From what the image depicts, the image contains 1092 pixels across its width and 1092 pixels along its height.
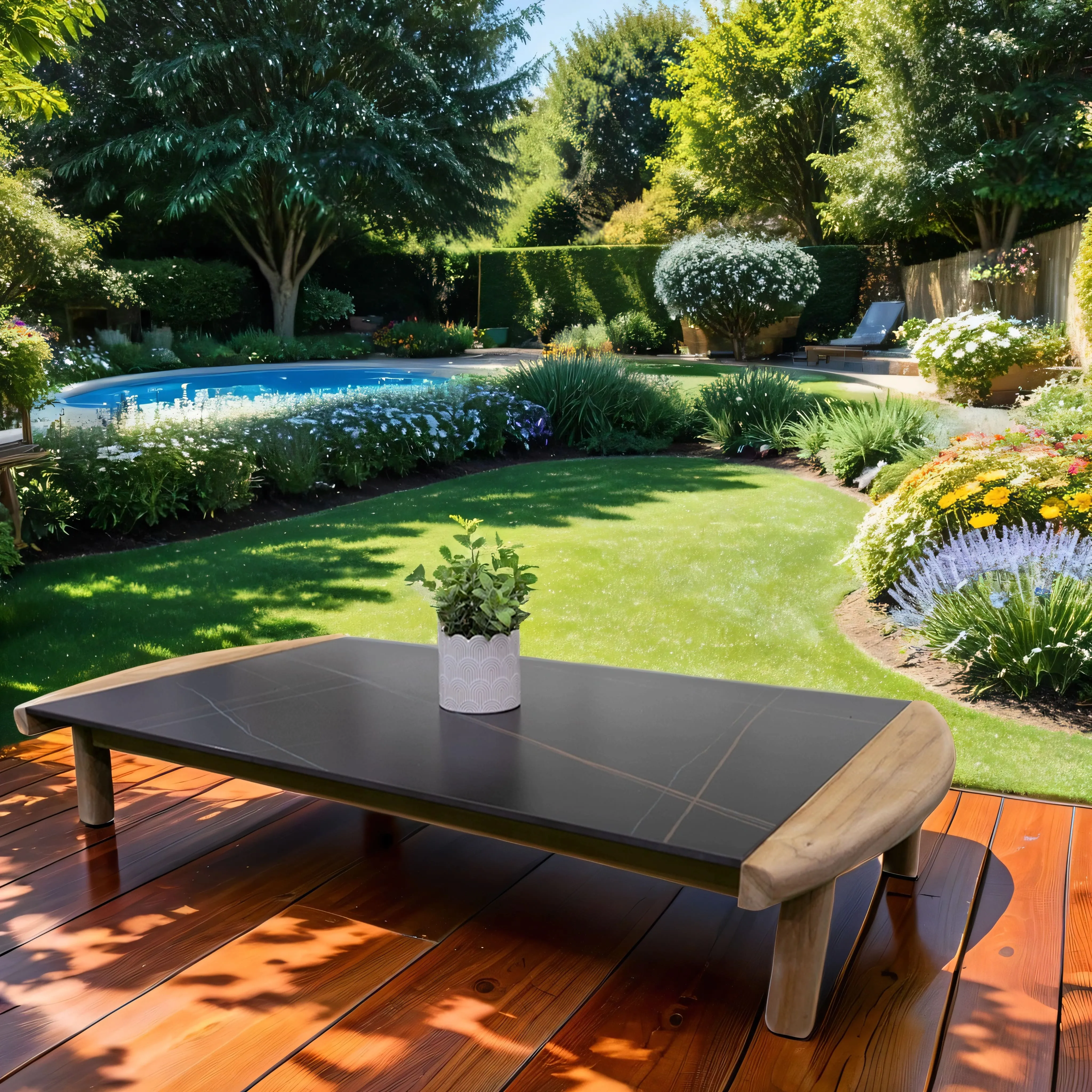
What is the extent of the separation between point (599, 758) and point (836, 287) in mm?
19094

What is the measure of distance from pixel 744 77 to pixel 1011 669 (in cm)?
2213

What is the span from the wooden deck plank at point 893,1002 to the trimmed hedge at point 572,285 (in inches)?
689

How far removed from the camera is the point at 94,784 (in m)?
2.60

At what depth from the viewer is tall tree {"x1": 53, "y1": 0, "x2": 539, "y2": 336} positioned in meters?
18.0

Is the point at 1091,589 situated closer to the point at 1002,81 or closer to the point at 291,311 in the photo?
the point at 1002,81

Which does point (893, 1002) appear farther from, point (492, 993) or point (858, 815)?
point (492, 993)

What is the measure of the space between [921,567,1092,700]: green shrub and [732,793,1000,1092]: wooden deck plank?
127cm

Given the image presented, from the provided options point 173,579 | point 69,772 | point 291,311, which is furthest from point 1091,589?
point 291,311

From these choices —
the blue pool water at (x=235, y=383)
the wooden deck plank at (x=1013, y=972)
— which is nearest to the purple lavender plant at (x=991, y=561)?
the wooden deck plank at (x=1013, y=972)

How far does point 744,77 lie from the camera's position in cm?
Result: 2239

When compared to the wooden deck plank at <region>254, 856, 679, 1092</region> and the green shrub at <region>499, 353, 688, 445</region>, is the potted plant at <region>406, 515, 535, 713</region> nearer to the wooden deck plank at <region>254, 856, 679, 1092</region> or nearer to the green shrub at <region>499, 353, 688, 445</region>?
the wooden deck plank at <region>254, 856, 679, 1092</region>

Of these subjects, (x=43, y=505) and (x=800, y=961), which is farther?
(x=43, y=505)

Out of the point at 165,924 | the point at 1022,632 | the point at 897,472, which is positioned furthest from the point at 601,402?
the point at 165,924

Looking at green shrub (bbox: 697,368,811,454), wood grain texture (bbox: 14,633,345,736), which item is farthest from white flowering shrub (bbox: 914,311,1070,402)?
wood grain texture (bbox: 14,633,345,736)
